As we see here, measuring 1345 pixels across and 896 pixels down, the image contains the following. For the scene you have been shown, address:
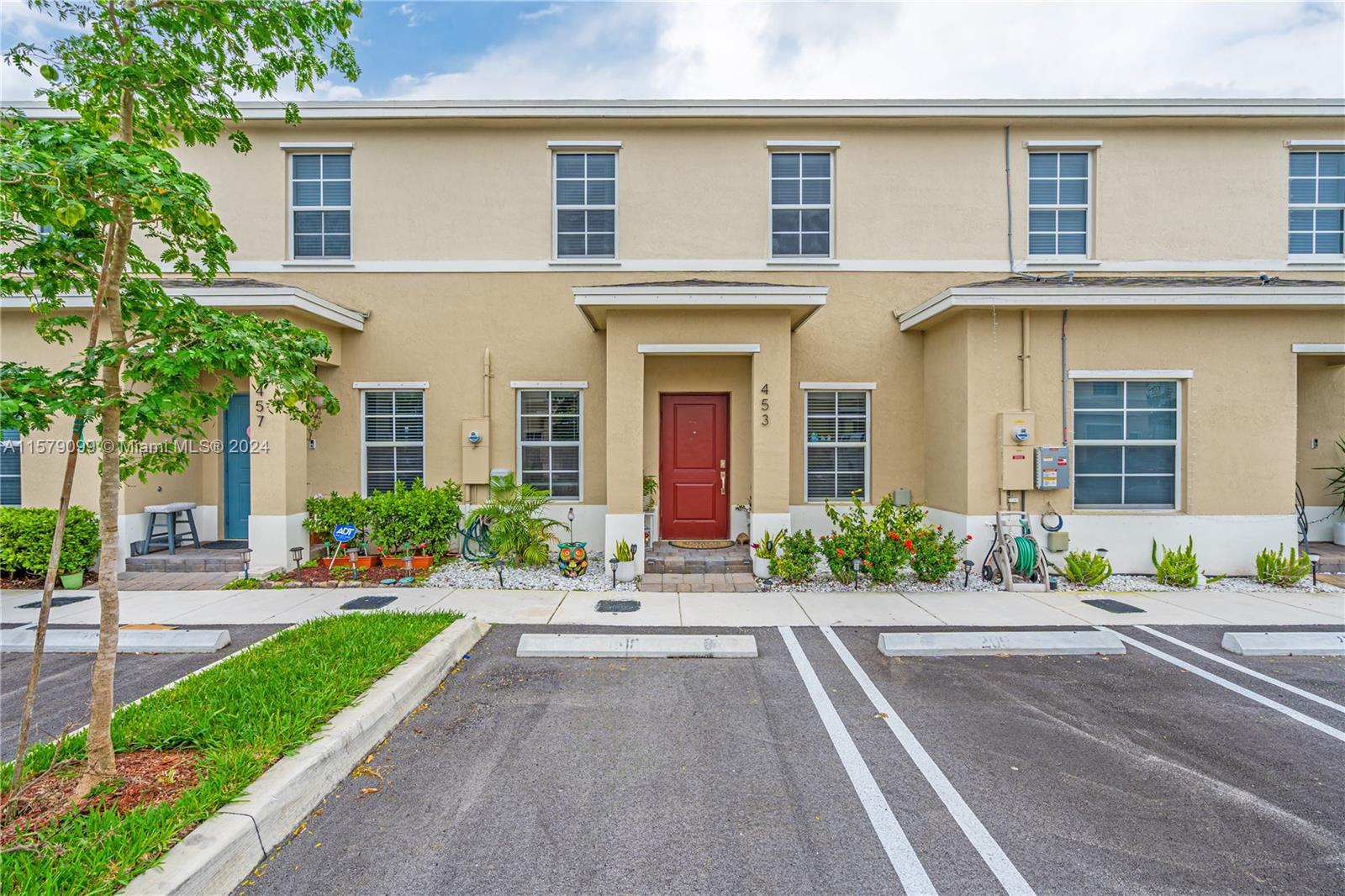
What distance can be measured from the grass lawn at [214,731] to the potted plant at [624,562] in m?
2.47

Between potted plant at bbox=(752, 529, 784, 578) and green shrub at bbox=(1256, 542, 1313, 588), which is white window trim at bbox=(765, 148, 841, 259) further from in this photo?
green shrub at bbox=(1256, 542, 1313, 588)

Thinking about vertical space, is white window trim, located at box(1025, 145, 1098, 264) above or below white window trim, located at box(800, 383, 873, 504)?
above

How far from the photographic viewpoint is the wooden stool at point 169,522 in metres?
8.48

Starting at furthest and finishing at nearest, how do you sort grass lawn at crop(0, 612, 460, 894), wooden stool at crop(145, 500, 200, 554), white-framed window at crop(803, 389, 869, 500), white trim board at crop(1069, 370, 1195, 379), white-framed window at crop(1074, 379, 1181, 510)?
white-framed window at crop(803, 389, 869, 500), wooden stool at crop(145, 500, 200, 554), white-framed window at crop(1074, 379, 1181, 510), white trim board at crop(1069, 370, 1195, 379), grass lawn at crop(0, 612, 460, 894)

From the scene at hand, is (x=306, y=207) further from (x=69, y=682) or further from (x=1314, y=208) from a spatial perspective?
(x=1314, y=208)

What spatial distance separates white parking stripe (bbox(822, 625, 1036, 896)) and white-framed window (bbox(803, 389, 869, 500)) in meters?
4.80

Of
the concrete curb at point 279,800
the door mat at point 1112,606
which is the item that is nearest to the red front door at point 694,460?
the door mat at point 1112,606

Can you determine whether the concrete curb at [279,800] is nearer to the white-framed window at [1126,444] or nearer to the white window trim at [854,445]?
Result: the white window trim at [854,445]

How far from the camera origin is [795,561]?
7.54 m

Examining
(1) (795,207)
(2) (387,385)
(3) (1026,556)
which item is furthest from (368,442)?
(3) (1026,556)

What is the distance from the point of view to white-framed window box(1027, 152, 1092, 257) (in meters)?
9.53

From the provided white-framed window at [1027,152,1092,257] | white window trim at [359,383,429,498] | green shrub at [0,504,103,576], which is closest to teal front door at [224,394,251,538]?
green shrub at [0,504,103,576]

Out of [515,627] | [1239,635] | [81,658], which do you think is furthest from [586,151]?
[1239,635]

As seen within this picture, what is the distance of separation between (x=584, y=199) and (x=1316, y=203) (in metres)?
12.4
